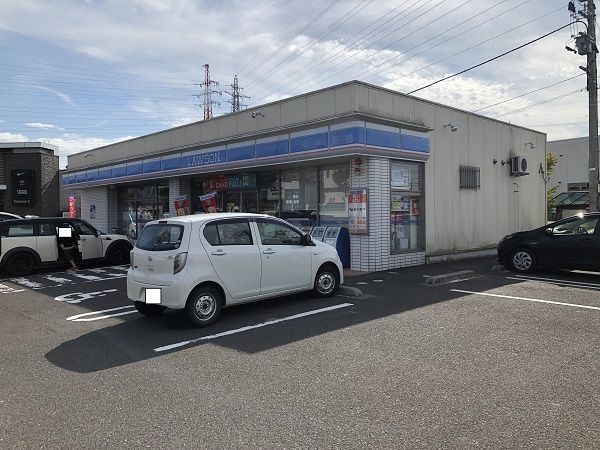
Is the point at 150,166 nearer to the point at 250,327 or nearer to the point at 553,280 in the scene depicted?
the point at 250,327

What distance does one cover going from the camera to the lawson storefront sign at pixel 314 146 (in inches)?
446

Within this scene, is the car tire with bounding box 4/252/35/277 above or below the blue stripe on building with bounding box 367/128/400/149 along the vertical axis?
below

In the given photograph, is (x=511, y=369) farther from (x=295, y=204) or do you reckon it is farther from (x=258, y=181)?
(x=258, y=181)

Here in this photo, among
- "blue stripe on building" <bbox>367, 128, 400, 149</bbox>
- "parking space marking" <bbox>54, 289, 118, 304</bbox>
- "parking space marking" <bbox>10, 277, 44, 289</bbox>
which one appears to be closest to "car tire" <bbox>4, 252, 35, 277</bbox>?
"parking space marking" <bbox>10, 277, 44, 289</bbox>

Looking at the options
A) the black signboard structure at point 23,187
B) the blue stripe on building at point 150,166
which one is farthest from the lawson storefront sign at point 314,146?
the black signboard structure at point 23,187

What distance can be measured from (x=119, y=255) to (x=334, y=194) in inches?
278

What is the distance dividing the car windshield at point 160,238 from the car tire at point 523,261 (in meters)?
8.42

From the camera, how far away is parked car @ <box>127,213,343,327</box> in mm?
6715

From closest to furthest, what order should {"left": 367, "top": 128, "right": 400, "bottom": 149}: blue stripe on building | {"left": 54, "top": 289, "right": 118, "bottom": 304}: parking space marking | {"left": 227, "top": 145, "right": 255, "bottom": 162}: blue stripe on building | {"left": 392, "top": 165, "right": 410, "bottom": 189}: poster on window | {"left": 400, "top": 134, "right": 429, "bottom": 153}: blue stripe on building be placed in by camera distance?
1. {"left": 54, "top": 289, "right": 118, "bottom": 304}: parking space marking
2. {"left": 367, "top": 128, "right": 400, "bottom": 149}: blue stripe on building
3. {"left": 400, "top": 134, "right": 429, "bottom": 153}: blue stripe on building
4. {"left": 392, "top": 165, "right": 410, "bottom": 189}: poster on window
5. {"left": 227, "top": 145, "right": 255, "bottom": 162}: blue stripe on building

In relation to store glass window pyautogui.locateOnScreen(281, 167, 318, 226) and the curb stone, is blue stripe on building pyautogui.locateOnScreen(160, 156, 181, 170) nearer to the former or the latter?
store glass window pyautogui.locateOnScreen(281, 167, 318, 226)

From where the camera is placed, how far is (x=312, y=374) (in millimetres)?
4895

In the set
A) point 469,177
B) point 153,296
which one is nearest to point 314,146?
point 469,177

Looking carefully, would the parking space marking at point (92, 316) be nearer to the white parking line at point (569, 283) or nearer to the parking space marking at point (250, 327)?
the parking space marking at point (250, 327)

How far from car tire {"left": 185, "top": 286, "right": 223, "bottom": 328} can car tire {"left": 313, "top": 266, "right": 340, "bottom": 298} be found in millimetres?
2074
